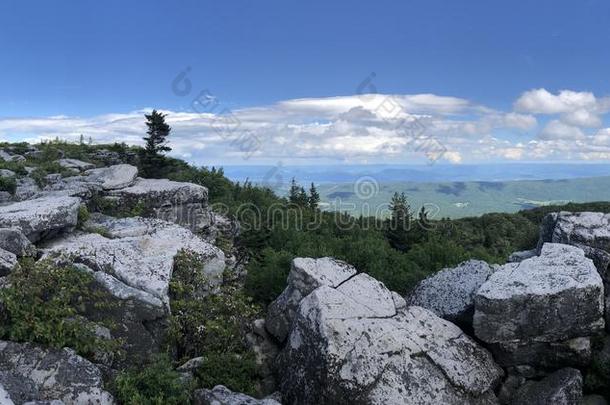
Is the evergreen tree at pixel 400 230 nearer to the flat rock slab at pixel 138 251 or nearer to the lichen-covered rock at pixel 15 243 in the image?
the flat rock slab at pixel 138 251

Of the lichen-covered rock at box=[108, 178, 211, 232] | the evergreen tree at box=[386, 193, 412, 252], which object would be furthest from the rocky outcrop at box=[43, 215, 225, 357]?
the evergreen tree at box=[386, 193, 412, 252]

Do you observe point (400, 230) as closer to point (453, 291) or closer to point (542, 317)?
point (453, 291)

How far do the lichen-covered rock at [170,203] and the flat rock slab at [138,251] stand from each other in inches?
169

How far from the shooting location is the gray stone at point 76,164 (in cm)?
3582

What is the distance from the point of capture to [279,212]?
3622 cm

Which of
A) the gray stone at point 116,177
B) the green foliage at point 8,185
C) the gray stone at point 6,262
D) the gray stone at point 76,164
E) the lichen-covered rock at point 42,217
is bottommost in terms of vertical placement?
the gray stone at point 6,262

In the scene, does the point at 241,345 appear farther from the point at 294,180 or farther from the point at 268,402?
the point at 294,180

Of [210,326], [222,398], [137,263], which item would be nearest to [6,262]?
[137,263]

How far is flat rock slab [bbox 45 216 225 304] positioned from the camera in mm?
15570

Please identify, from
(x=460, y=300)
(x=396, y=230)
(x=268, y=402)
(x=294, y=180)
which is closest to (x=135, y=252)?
(x=268, y=402)

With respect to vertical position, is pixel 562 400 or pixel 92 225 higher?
pixel 92 225

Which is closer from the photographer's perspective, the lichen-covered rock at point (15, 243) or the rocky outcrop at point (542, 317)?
the rocky outcrop at point (542, 317)

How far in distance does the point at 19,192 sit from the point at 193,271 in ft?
50.9

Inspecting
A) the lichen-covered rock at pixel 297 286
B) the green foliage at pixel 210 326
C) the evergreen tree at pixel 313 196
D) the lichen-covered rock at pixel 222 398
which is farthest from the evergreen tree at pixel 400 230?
the lichen-covered rock at pixel 222 398
